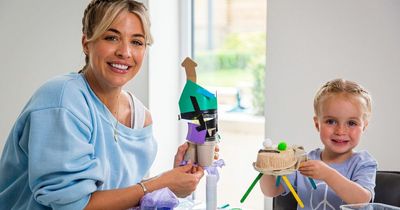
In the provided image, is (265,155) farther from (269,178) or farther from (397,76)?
(397,76)

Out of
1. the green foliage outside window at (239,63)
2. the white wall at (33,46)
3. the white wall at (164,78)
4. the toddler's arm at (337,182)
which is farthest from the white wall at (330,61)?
the white wall at (33,46)

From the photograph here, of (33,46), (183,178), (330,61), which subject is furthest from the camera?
(33,46)

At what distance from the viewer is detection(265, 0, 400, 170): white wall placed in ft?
5.31

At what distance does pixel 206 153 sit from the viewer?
1193mm

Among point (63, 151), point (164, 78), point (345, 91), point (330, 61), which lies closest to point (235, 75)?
point (164, 78)

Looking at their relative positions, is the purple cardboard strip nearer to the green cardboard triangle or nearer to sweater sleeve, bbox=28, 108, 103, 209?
the green cardboard triangle

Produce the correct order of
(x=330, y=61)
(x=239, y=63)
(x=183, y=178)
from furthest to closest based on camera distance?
(x=239, y=63), (x=330, y=61), (x=183, y=178)

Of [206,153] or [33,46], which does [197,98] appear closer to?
[206,153]

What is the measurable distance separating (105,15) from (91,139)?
0.32 meters

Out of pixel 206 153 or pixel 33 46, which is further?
pixel 33 46

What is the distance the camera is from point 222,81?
7.52ft

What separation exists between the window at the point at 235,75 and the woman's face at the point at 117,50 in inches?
37.0

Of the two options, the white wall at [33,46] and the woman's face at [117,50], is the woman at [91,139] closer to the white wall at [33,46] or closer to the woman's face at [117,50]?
the woman's face at [117,50]

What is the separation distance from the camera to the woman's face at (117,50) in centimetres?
127
